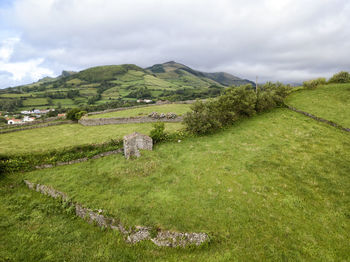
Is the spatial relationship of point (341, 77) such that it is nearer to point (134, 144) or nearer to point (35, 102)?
point (134, 144)

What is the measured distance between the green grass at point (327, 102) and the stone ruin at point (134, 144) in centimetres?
2563

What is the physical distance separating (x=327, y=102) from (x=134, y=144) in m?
32.7

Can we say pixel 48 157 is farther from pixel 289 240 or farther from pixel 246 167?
pixel 289 240

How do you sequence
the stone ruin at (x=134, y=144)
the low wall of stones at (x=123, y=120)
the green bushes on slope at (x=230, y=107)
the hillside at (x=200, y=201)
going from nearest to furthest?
the hillside at (x=200, y=201), the stone ruin at (x=134, y=144), the green bushes on slope at (x=230, y=107), the low wall of stones at (x=123, y=120)

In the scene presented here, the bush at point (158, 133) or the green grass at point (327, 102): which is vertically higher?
the green grass at point (327, 102)

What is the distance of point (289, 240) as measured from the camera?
28.0 ft

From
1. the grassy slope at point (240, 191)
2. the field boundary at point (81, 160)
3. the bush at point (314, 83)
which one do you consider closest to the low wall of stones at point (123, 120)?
the grassy slope at point (240, 191)

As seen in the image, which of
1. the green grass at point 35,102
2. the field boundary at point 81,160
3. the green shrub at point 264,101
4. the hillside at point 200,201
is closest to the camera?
the hillside at point 200,201

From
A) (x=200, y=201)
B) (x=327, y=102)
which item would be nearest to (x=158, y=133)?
(x=200, y=201)

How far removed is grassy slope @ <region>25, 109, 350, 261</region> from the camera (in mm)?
8547

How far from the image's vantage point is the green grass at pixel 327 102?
72.4ft

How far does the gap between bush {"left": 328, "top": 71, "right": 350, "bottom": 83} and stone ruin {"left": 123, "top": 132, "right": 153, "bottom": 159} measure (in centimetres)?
4263

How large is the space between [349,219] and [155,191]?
504 inches

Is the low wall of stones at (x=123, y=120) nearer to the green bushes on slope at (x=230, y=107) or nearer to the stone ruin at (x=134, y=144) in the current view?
the green bushes on slope at (x=230, y=107)
